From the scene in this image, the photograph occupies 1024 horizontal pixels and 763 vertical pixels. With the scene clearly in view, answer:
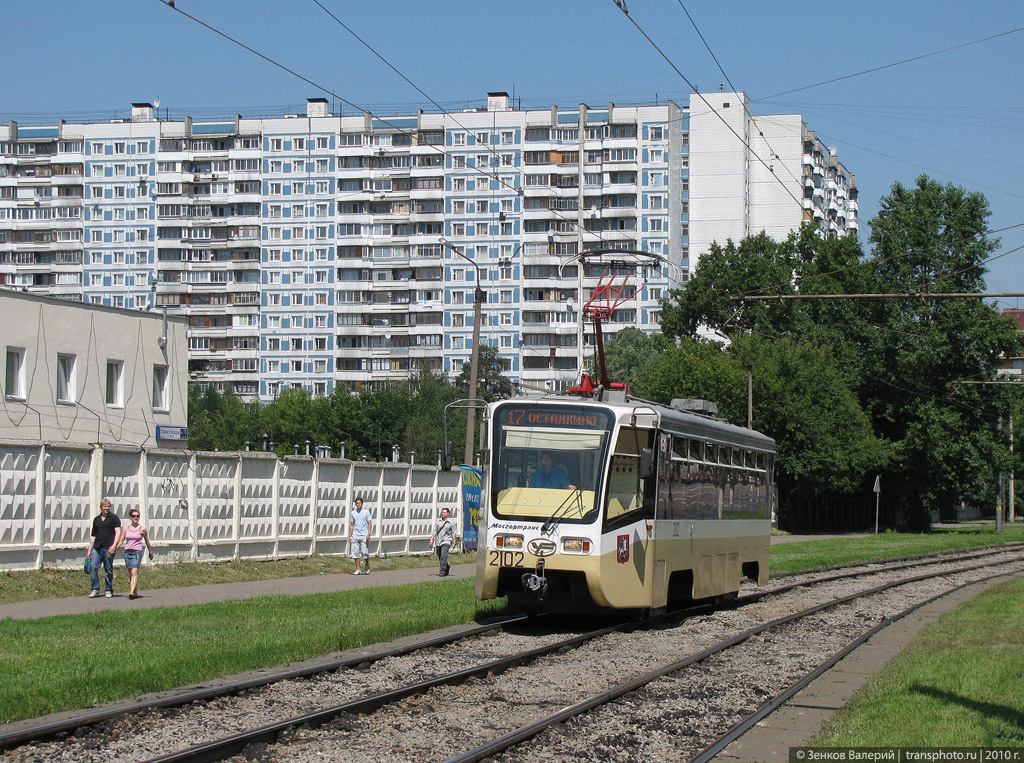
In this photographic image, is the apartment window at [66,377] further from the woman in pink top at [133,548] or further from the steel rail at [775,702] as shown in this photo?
the steel rail at [775,702]

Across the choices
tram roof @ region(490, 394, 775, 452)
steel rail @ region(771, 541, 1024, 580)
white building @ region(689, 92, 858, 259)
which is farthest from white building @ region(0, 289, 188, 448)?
white building @ region(689, 92, 858, 259)

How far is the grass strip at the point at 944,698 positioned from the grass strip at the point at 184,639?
550 centimetres

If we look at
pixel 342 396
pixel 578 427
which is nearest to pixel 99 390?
pixel 578 427

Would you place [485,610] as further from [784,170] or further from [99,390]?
[784,170]

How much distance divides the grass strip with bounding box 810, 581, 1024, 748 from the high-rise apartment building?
8208 centimetres

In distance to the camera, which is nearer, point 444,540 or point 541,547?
point 541,547

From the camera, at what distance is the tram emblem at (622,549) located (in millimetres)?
14219

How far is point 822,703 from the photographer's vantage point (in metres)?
10.2

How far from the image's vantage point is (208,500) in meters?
23.0

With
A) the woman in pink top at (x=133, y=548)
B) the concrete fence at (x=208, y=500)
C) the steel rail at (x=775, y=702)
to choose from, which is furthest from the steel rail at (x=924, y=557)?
the woman in pink top at (x=133, y=548)

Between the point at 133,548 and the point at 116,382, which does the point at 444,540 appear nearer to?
the point at 133,548

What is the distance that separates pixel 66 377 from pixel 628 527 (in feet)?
88.4

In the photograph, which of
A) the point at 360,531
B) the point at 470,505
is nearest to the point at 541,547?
the point at 360,531

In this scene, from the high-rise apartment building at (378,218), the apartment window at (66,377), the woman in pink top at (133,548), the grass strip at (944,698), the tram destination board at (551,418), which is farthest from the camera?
the high-rise apartment building at (378,218)
